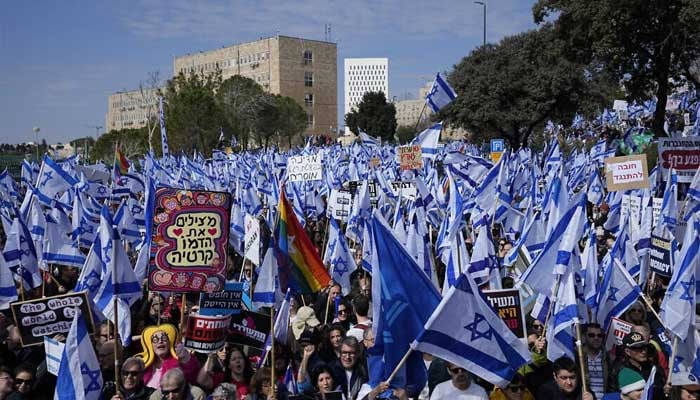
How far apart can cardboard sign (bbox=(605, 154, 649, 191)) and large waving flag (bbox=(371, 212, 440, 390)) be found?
20.7 feet

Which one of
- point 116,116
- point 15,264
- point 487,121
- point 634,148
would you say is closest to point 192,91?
point 487,121

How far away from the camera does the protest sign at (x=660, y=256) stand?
9.41 metres

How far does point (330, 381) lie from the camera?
6293mm

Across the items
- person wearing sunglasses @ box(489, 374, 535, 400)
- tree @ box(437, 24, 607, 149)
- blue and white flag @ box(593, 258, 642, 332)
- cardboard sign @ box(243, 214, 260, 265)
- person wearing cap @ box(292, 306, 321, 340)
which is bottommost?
person wearing sunglasses @ box(489, 374, 535, 400)

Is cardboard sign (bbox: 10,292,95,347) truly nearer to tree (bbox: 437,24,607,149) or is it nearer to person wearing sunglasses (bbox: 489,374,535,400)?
person wearing sunglasses (bbox: 489,374,535,400)

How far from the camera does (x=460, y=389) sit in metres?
5.44

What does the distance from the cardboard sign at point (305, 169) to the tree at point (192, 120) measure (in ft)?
124

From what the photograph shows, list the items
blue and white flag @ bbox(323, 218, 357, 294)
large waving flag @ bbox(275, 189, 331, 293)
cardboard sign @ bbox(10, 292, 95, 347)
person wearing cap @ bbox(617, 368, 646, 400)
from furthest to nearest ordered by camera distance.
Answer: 1. blue and white flag @ bbox(323, 218, 357, 294)
2. large waving flag @ bbox(275, 189, 331, 293)
3. cardboard sign @ bbox(10, 292, 95, 347)
4. person wearing cap @ bbox(617, 368, 646, 400)

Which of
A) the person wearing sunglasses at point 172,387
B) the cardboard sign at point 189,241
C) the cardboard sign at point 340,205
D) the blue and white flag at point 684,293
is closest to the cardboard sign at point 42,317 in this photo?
the cardboard sign at point 189,241

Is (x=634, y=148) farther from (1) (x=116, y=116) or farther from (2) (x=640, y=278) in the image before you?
(1) (x=116, y=116)

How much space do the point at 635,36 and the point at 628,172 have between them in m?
16.8

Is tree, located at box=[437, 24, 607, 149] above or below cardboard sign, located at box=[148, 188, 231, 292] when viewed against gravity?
above

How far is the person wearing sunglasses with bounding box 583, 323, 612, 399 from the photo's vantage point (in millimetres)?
6609

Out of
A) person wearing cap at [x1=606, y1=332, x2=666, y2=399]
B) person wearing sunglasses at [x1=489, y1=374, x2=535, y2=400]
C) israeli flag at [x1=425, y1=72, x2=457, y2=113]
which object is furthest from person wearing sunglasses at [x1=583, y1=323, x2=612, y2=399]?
israeli flag at [x1=425, y1=72, x2=457, y2=113]
